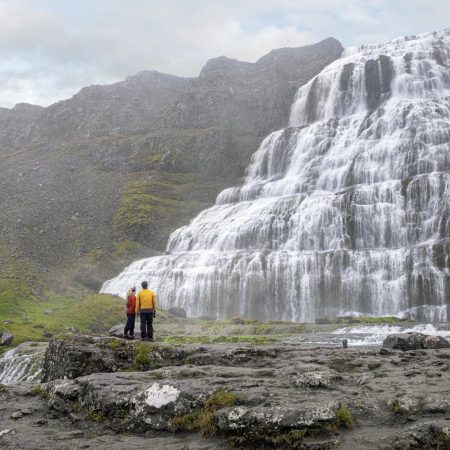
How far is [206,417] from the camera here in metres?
10.3

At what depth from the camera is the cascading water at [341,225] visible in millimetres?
48750

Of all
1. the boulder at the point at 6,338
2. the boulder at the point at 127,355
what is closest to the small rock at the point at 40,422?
the boulder at the point at 127,355

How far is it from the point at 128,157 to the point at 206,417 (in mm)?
102415

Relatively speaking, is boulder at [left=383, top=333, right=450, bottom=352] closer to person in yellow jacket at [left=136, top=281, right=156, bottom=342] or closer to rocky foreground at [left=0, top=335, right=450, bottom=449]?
rocky foreground at [left=0, top=335, right=450, bottom=449]

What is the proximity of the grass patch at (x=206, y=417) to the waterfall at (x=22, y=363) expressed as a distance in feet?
68.3

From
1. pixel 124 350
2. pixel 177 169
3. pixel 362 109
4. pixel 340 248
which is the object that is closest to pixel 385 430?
pixel 124 350

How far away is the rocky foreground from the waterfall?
54.6 feet

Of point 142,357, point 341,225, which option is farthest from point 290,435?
point 341,225

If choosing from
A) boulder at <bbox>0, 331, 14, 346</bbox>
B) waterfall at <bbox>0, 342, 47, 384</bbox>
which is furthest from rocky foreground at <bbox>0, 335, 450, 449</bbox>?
boulder at <bbox>0, 331, 14, 346</bbox>

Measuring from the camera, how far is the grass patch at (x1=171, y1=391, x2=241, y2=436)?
10180 millimetres

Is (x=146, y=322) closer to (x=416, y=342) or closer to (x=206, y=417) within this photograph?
(x=206, y=417)

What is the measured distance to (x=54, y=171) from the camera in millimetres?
99688

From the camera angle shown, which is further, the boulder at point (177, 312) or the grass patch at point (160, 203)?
the grass patch at point (160, 203)

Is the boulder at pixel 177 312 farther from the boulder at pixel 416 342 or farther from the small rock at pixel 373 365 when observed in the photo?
the small rock at pixel 373 365
